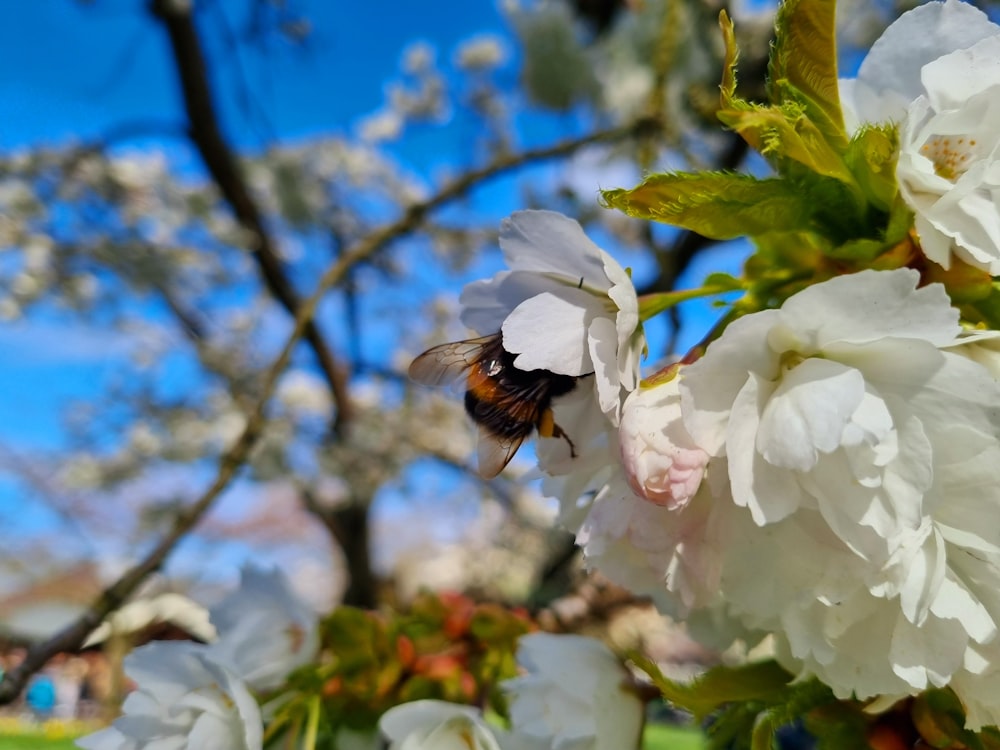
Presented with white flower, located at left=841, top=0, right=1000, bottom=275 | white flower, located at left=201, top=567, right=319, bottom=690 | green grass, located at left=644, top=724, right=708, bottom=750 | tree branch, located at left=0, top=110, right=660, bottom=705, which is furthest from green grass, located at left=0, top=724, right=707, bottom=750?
white flower, located at left=841, top=0, right=1000, bottom=275

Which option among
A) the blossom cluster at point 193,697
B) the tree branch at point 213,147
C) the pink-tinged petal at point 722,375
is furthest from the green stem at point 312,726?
the tree branch at point 213,147

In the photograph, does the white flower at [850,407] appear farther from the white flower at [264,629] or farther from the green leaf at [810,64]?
the white flower at [264,629]

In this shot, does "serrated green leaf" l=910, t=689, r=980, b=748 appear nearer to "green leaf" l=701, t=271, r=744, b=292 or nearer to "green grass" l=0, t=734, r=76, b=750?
"green leaf" l=701, t=271, r=744, b=292

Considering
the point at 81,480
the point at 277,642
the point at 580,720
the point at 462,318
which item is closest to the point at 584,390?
the point at 462,318

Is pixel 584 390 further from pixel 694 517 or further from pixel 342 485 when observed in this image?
pixel 342 485

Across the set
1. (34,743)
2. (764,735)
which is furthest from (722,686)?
(34,743)

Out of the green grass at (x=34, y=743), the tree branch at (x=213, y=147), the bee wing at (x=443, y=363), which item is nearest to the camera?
the bee wing at (x=443, y=363)
